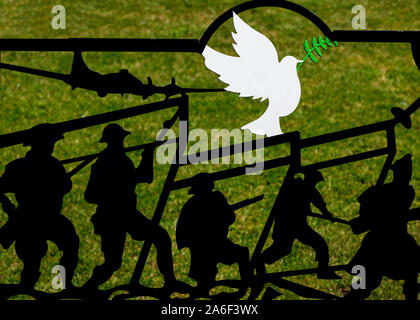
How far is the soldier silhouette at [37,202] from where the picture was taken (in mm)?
1859

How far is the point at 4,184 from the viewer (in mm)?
1886

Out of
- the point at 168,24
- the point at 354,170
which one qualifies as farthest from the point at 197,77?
the point at 354,170

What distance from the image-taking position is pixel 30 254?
6.56 feet

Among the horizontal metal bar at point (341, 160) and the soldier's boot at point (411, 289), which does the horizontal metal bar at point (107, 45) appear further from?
the soldier's boot at point (411, 289)

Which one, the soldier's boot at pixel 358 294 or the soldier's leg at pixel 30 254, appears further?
the soldier's boot at pixel 358 294

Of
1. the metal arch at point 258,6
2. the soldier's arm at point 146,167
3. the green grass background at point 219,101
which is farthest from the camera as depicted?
the green grass background at point 219,101

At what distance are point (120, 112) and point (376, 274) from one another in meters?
1.20

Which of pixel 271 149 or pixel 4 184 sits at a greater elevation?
pixel 271 149

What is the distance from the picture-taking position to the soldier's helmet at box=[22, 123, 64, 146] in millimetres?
1825

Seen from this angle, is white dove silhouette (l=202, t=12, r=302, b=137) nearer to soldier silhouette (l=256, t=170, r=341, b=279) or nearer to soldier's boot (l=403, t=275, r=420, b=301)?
soldier silhouette (l=256, t=170, r=341, b=279)

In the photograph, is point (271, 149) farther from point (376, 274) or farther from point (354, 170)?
point (376, 274)

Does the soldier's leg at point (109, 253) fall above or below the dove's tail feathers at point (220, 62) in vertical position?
below

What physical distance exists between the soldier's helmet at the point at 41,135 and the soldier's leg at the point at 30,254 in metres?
0.40

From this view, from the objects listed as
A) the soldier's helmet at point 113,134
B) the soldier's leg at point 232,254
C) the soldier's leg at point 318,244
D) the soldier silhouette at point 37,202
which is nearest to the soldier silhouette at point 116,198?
the soldier's helmet at point 113,134
